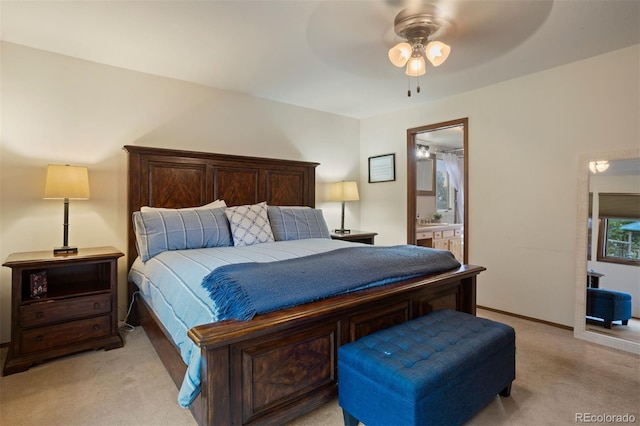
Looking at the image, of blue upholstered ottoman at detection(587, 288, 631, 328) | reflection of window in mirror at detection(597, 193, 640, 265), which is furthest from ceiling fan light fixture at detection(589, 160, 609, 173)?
blue upholstered ottoman at detection(587, 288, 631, 328)

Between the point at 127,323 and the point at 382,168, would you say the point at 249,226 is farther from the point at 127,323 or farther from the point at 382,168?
the point at 382,168

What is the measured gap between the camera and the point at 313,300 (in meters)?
1.66

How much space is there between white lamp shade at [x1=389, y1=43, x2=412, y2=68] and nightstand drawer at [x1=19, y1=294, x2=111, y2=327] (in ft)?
9.21

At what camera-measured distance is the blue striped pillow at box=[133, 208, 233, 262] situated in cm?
264

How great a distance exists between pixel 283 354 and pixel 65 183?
2.21 m

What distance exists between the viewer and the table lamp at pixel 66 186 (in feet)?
8.11

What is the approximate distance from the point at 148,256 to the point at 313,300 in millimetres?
1647

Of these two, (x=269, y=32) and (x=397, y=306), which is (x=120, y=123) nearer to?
(x=269, y=32)

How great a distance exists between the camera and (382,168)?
15.4ft

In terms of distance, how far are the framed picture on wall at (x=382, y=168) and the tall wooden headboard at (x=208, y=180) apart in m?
0.97

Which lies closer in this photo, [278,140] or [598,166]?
[598,166]

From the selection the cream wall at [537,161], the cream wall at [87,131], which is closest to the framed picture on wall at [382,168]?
the cream wall at [537,161]

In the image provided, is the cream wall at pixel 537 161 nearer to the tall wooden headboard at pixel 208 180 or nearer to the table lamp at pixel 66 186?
the tall wooden headboard at pixel 208 180

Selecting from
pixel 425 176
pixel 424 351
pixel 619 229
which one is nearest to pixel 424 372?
pixel 424 351
